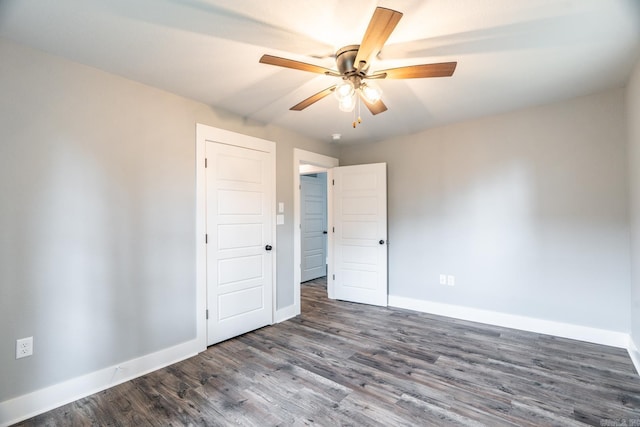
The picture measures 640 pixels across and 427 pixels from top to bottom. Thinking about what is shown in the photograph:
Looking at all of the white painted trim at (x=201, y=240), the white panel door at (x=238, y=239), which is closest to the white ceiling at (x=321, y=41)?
the white painted trim at (x=201, y=240)

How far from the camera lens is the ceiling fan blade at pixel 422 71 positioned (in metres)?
1.76

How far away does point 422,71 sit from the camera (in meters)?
1.84

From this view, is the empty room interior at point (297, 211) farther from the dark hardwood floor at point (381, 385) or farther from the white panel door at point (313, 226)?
the white panel door at point (313, 226)

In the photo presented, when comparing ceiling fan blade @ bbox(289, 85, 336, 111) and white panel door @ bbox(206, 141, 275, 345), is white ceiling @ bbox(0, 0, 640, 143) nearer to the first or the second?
ceiling fan blade @ bbox(289, 85, 336, 111)

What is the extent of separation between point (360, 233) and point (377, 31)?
3.22 meters

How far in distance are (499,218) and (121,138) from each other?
12.8 feet

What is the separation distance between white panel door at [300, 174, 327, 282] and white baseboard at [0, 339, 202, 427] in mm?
3272

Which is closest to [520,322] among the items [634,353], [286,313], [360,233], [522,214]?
[634,353]

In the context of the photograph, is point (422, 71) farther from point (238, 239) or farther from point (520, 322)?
point (520, 322)

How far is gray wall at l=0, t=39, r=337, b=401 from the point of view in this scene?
195 centimetres

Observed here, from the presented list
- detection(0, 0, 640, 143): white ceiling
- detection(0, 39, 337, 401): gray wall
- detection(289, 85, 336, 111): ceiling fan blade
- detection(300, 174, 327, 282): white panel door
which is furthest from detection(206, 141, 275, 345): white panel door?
detection(300, 174, 327, 282): white panel door

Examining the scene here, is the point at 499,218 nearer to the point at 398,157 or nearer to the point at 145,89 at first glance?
the point at 398,157

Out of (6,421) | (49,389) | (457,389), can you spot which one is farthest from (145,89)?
(457,389)

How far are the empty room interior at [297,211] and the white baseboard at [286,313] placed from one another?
24 millimetres
